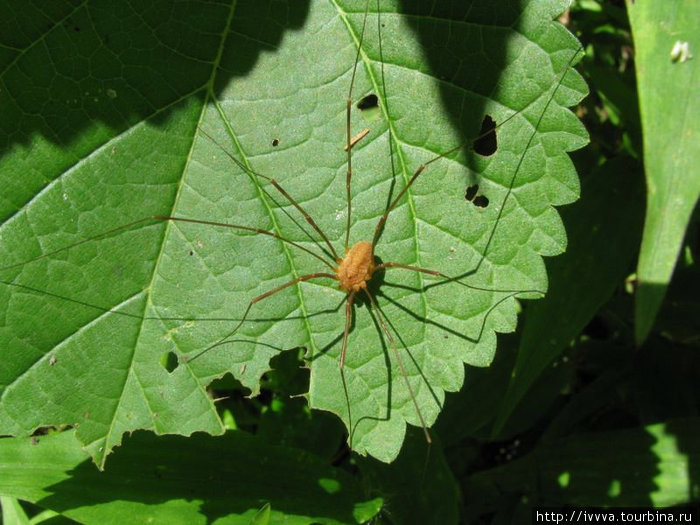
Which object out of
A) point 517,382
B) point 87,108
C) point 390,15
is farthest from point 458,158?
point 87,108

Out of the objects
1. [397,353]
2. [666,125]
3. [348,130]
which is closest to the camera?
[666,125]

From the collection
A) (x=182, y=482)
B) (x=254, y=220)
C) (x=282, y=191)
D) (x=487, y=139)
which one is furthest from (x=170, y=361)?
(x=487, y=139)

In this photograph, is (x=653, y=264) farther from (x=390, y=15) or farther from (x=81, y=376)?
(x=81, y=376)

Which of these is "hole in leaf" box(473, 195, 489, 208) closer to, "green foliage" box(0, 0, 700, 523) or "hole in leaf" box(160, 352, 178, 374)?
"green foliage" box(0, 0, 700, 523)

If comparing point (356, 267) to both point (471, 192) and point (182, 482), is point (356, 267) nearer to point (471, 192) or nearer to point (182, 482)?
point (471, 192)

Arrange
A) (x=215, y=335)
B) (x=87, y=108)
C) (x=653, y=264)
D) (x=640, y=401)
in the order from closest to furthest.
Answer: (x=653, y=264) < (x=87, y=108) < (x=215, y=335) < (x=640, y=401)
